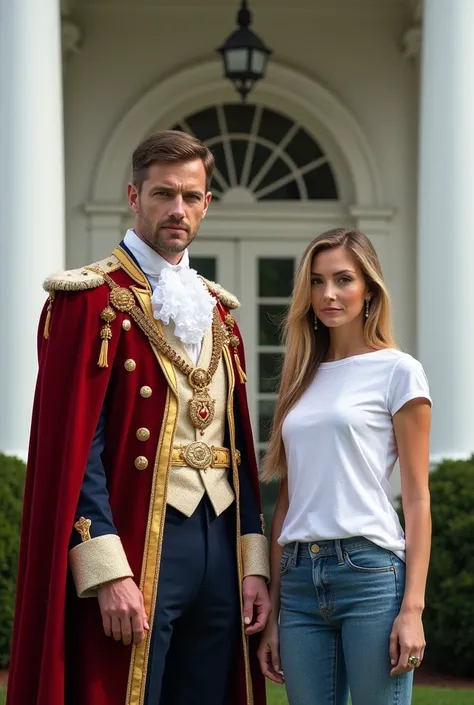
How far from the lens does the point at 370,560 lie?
330cm

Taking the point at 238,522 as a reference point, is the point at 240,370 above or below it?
above

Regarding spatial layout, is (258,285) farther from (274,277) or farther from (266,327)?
(266,327)

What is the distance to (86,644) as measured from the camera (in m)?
3.35

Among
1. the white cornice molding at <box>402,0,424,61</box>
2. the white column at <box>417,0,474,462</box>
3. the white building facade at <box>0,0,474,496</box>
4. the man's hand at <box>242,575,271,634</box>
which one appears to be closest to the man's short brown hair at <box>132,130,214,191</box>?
the man's hand at <box>242,575,271,634</box>

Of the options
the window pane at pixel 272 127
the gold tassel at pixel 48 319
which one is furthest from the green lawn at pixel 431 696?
the window pane at pixel 272 127

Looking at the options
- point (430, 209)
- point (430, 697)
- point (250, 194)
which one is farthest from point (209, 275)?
point (430, 697)

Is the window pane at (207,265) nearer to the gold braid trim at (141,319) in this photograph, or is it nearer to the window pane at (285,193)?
the window pane at (285,193)

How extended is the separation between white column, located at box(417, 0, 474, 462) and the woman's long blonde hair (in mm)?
4154

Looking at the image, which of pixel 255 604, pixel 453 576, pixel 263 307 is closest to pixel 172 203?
pixel 255 604

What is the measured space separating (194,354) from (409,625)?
0.99 meters

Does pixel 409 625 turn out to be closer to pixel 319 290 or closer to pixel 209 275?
pixel 319 290

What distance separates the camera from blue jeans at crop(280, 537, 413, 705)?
3262 mm

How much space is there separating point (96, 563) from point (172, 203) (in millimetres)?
1011

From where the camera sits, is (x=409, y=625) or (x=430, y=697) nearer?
(x=409, y=625)
